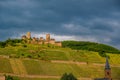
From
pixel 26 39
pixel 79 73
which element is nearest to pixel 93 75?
pixel 79 73

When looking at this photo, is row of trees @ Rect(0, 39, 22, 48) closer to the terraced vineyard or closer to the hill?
the hill

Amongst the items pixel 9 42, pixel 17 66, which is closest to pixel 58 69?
pixel 17 66

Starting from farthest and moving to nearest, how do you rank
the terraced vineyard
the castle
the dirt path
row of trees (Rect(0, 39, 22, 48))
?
the castle
row of trees (Rect(0, 39, 22, 48))
the dirt path
the terraced vineyard

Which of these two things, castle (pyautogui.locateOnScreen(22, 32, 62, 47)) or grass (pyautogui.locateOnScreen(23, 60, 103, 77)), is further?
castle (pyautogui.locateOnScreen(22, 32, 62, 47))

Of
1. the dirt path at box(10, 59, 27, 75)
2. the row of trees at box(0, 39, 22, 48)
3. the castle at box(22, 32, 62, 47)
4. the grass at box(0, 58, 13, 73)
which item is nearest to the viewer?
the grass at box(0, 58, 13, 73)

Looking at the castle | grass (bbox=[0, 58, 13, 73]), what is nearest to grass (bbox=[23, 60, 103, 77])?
grass (bbox=[0, 58, 13, 73])

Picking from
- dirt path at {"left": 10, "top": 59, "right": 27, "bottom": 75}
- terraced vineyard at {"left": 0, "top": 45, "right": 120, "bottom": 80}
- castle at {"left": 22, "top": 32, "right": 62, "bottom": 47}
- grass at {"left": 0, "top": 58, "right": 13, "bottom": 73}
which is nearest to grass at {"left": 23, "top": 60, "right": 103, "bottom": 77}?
terraced vineyard at {"left": 0, "top": 45, "right": 120, "bottom": 80}

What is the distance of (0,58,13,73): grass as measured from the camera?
7816 centimetres

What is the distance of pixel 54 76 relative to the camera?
7875 cm

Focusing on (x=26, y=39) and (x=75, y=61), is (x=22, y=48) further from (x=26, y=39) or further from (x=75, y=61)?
(x=26, y=39)

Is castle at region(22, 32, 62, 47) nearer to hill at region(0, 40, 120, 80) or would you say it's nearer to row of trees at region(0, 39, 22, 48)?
row of trees at region(0, 39, 22, 48)

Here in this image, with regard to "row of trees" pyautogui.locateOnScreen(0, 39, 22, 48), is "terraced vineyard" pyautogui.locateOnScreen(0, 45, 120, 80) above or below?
below

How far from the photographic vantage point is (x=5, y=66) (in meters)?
81.2

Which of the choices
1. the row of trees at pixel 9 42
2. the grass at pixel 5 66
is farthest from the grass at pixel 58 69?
the row of trees at pixel 9 42
